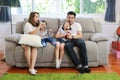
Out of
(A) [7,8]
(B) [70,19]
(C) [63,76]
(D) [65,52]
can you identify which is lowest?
(C) [63,76]

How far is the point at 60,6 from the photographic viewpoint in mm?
5238

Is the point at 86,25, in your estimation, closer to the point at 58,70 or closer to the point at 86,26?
the point at 86,26

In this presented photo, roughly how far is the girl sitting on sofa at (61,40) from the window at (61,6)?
1.27m

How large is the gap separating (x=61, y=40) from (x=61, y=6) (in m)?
1.59

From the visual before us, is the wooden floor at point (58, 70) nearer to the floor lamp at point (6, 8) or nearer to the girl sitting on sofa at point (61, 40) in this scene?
the girl sitting on sofa at point (61, 40)

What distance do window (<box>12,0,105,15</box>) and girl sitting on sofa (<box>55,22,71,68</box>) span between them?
4.16 ft

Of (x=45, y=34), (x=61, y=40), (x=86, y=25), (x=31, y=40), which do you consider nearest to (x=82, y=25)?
(x=86, y=25)

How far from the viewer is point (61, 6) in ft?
17.3

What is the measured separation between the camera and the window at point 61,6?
5.21 meters

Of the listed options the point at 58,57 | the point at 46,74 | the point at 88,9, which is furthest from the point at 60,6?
the point at 46,74

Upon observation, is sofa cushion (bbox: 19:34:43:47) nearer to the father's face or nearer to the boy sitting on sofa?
the boy sitting on sofa

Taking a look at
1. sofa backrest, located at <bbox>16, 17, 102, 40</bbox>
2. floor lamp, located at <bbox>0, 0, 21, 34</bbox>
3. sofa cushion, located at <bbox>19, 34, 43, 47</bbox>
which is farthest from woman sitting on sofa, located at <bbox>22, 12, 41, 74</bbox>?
floor lamp, located at <bbox>0, 0, 21, 34</bbox>

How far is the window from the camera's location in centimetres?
521

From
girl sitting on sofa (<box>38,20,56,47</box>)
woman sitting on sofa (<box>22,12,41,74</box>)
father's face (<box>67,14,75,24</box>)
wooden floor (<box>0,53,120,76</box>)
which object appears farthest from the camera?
father's face (<box>67,14,75,24</box>)
